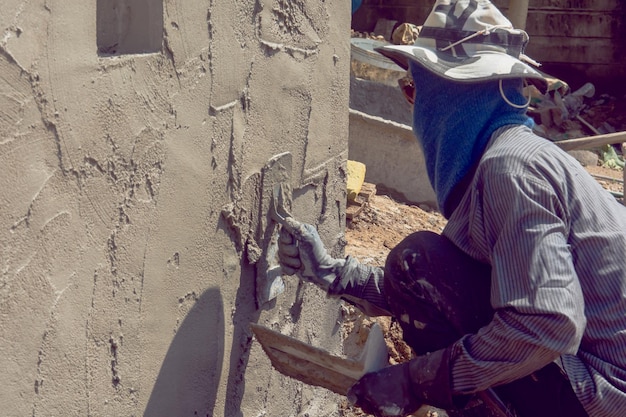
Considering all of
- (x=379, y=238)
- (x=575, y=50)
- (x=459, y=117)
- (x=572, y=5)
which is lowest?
(x=379, y=238)

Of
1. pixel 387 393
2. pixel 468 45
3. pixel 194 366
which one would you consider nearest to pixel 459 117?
pixel 468 45

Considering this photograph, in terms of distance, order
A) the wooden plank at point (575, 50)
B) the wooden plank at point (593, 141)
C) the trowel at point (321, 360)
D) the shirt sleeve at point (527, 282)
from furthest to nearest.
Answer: the wooden plank at point (575, 50) → the wooden plank at point (593, 141) → the trowel at point (321, 360) → the shirt sleeve at point (527, 282)

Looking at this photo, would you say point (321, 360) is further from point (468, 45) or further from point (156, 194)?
point (468, 45)

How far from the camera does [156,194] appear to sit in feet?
6.90

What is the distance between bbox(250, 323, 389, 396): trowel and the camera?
2309mm

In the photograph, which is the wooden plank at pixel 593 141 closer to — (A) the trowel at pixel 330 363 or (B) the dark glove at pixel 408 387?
(A) the trowel at pixel 330 363

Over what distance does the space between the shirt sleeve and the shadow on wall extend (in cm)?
82

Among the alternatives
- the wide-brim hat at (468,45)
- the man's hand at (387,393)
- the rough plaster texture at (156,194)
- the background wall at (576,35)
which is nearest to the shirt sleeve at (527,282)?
the man's hand at (387,393)

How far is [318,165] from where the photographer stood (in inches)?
117

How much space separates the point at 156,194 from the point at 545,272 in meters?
1.02

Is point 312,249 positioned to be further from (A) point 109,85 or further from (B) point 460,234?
(A) point 109,85

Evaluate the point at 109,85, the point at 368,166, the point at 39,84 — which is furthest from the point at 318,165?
the point at 368,166

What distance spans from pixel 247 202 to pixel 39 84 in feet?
3.18

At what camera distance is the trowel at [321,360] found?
2309 millimetres
